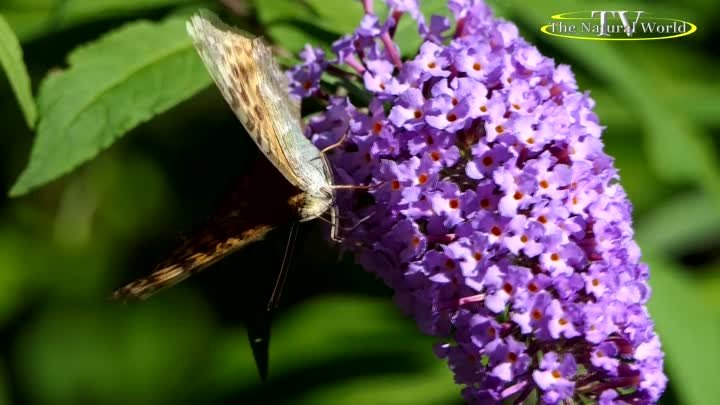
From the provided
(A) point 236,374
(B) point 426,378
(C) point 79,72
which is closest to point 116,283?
(A) point 236,374

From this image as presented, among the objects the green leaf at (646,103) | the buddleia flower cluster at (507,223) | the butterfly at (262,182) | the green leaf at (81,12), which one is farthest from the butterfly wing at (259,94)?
the green leaf at (646,103)

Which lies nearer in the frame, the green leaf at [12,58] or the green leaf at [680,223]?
the green leaf at [12,58]

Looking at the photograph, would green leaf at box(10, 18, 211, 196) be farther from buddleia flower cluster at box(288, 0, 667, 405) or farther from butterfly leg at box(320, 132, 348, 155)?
buddleia flower cluster at box(288, 0, 667, 405)

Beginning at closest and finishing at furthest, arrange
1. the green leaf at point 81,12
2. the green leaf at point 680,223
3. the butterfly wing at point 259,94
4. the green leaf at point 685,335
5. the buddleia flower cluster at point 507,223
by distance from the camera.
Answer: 1. the buddleia flower cluster at point 507,223
2. the butterfly wing at point 259,94
3. the green leaf at point 81,12
4. the green leaf at point 685,335
5. the green leaf at point 680,223

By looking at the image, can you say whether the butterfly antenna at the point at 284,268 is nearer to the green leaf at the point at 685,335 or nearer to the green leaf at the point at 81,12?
the green leaf at the point at 81,12

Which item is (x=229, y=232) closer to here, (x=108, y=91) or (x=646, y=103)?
(x=108, y=91)

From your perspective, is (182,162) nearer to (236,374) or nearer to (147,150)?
(147,150)

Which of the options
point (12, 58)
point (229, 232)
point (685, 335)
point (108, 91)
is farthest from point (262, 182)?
point (685, 335)

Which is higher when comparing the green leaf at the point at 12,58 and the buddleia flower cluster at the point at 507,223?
the green leaf at the point at 12,58
